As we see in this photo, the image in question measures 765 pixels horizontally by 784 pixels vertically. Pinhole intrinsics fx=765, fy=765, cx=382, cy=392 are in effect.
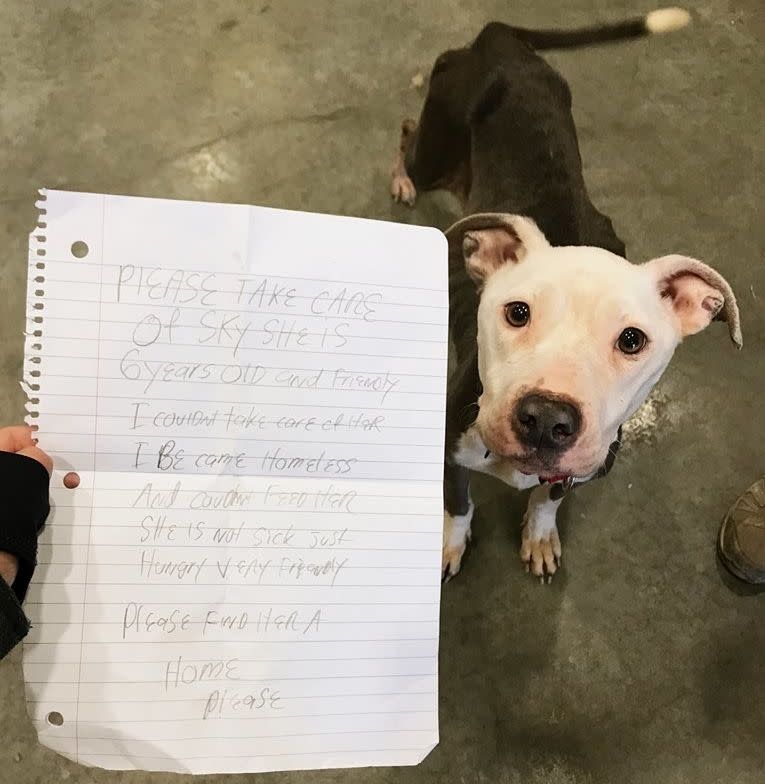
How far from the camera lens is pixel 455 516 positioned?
7.18ft

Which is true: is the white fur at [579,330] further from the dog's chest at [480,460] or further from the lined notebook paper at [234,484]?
the dog's chest at [480,460]

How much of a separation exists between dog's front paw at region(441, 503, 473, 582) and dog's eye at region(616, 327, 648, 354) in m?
0.88

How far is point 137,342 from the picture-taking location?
1.35 metres

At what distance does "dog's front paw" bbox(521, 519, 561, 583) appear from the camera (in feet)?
7.57

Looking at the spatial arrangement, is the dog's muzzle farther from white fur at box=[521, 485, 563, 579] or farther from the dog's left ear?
white fur at box=[521, 485, 563, 579]

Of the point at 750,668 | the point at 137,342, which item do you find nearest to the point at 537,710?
the point at 750,668

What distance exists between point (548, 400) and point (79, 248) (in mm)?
853

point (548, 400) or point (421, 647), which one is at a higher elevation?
point (548, 400)

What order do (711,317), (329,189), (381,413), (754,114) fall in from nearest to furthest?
(381,413)
(711,317)
(329,189)
(754,114)

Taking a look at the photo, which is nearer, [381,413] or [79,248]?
[79,248]

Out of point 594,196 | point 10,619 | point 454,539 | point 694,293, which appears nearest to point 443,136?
point 594,196

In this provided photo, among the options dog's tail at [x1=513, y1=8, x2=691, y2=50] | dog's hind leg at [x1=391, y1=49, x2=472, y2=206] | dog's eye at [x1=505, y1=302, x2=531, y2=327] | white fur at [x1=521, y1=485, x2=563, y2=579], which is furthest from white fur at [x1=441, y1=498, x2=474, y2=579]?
dog's tail at [x1=513, y1=8, x2=691, y2=50]

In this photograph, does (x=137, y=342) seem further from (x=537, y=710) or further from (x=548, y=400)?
(x=537, y=710)

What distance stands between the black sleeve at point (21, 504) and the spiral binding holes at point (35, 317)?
3.2 inches
